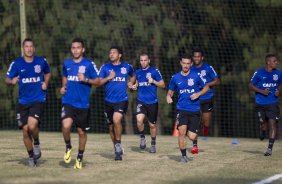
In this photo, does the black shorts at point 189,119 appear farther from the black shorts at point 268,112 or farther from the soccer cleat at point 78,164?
the soccer cleat at point 78,164

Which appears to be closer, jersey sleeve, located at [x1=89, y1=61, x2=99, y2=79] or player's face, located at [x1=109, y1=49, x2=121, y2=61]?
jersey sleeve, located at [x1=89, y1=61, x2=99, y2=79]

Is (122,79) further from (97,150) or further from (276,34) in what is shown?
(276,34)

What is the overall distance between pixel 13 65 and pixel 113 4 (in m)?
16.6

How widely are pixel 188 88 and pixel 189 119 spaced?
59cm

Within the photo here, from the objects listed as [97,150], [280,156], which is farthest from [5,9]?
[280,156]

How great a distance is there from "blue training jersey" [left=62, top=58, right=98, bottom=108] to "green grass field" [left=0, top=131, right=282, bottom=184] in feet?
3.79

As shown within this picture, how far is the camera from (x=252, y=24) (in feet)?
96.7

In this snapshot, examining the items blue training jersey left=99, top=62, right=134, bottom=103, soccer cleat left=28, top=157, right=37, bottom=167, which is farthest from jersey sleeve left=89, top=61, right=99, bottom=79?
soccer cleat left=28, top=157, right=37, bottom=167

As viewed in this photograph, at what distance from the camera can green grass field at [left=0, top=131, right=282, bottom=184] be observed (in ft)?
40.5

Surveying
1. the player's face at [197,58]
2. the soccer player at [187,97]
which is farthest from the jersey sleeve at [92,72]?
the player's face at [197,58]

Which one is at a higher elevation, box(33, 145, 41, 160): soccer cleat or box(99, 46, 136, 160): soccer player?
box(99, 46, 136, 160): soccer player

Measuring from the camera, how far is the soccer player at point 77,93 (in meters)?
13.4

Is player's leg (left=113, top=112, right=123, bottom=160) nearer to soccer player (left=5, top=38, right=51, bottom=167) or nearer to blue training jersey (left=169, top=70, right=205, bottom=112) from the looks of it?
blue training jersey (left=169, top=70, right=205, bottom=112)

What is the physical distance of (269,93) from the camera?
653 inches
